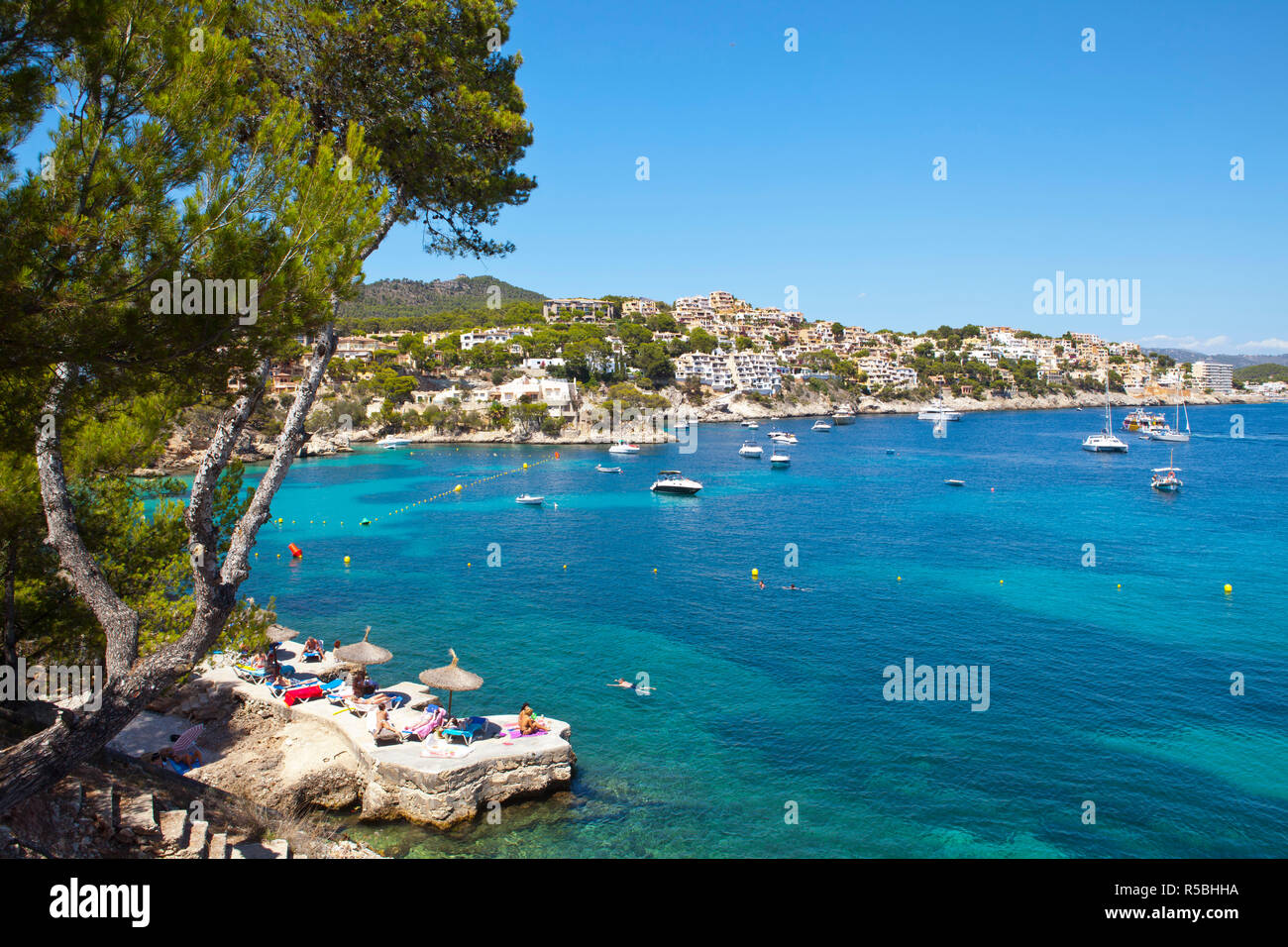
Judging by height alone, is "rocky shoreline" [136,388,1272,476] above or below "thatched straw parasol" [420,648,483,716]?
above

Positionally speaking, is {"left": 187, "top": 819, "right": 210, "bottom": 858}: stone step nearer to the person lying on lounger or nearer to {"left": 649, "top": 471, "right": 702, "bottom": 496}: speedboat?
the person lying on lounger

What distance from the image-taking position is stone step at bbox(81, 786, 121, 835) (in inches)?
354

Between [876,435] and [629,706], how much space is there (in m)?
99.2

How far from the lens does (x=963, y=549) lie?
37.9 meters

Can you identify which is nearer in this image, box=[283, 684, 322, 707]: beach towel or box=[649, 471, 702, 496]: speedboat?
box=[283, 684, 322, 707]: beach towel

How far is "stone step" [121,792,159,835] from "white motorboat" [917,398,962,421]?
13511 cm

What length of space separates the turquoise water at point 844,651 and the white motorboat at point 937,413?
3439 inches

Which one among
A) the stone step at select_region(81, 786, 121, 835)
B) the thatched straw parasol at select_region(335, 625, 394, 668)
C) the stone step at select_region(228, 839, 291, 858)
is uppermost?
the stone step at select_region(81, 786, 121, 835)

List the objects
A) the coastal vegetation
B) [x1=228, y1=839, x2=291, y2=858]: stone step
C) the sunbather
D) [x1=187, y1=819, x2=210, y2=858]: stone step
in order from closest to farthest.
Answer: the coastal vegetation, [x1=187, y1=819, x2=210, y2=858]: stone step, [x1=228, y1=839, x2=291, y2=858]: stone step, the sunbather

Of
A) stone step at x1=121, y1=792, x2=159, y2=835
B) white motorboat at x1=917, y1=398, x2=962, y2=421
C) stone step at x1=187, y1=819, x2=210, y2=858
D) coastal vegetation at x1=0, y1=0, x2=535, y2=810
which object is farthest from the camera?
white motorboat at x1=917, y1=398, x2=962, y2=421

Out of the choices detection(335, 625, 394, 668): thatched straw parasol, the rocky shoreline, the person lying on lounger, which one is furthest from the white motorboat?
the person lying on lounger

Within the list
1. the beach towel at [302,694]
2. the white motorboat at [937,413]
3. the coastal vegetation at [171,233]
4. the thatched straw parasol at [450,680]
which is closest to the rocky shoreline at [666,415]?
the white motorboat at [937,413]

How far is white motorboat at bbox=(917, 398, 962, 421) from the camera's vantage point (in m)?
142
